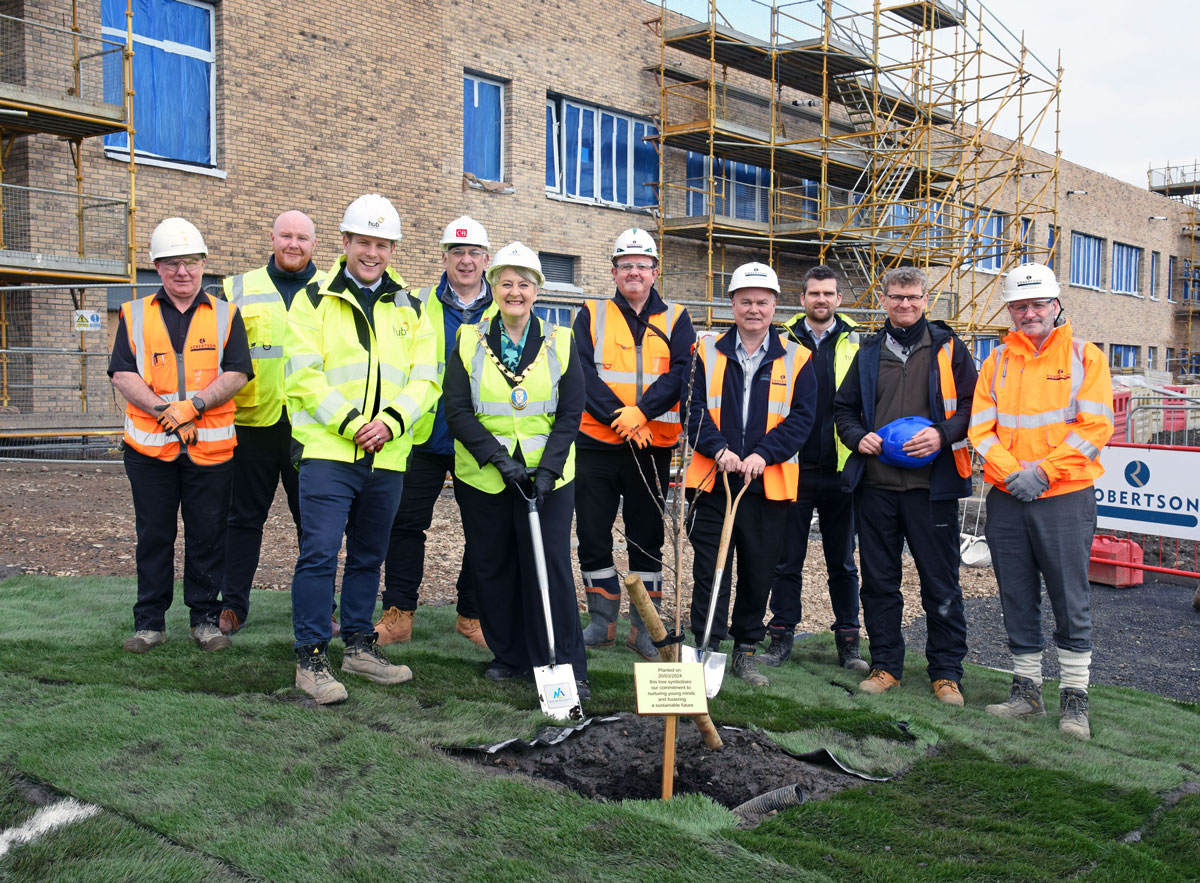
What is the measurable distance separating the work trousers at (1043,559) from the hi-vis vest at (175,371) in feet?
12.8

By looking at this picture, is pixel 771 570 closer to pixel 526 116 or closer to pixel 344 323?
pixel 344 323

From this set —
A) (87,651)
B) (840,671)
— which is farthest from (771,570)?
(87,651)

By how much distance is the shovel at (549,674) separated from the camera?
4.37 metres

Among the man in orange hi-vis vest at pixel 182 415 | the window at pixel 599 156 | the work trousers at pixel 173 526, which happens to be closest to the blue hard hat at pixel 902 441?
the man in orange hi-vis vest at pixel 182 415

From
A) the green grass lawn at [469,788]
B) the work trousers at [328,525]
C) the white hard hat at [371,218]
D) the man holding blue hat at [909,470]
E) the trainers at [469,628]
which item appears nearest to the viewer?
the green grass lawn at [469,788]

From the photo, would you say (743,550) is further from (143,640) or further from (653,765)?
(143,640)

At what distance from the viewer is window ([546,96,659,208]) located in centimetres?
2053

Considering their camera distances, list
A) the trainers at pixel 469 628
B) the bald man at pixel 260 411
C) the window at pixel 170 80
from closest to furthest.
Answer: the bald man at pixel 260 411 < the trainers at pixel 469 628 < the window at pixel 170 80

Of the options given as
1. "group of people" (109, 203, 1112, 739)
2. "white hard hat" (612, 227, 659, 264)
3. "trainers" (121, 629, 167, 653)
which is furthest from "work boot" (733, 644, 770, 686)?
"trainers" (121, 629, 167, 653)

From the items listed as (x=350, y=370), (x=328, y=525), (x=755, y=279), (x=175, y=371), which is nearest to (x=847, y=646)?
(x=755, y=279)

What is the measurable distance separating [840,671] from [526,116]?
15.7 meters

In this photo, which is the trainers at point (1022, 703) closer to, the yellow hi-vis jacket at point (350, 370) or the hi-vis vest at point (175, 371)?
the yellow hi-vis jacket at point (350, 370)

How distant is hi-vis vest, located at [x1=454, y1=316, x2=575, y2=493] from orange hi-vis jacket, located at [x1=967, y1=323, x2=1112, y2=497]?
6.80 feet

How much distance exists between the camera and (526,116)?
64.0ft
